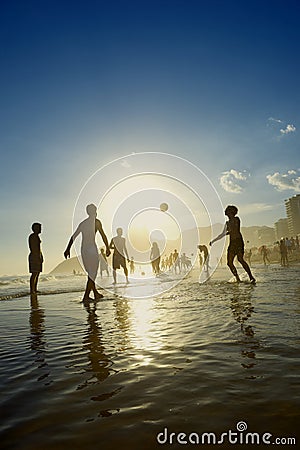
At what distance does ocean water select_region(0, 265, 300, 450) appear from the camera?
1.51 metres

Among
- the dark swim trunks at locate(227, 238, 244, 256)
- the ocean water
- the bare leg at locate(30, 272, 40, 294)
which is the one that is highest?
the dark swim trunks at locate(227, 238, 244, 256)

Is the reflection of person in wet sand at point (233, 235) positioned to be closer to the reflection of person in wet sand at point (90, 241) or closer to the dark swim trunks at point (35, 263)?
the reflection of person in wet sand at point (90, 241)

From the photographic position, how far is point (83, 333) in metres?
3.98

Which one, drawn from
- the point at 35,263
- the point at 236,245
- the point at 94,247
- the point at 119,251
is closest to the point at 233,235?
the point at 236,245

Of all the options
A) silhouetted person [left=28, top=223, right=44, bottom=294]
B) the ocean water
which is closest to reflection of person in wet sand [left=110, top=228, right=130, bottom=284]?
silhouetted person [left=28, top=223, right=44, bottom=294]

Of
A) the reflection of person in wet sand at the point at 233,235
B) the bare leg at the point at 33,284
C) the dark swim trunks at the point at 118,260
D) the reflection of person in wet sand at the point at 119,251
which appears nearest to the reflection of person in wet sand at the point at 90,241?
the bare leg at the point at 33,284

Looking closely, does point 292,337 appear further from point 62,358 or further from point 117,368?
point 62,358

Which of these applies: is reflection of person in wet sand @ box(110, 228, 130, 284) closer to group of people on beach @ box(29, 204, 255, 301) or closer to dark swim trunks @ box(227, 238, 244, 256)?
group of people on beach @ box(29, 204, 255, 301)

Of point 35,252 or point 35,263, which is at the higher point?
point 35,252

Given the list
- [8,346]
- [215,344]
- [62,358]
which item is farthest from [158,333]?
[8,346]

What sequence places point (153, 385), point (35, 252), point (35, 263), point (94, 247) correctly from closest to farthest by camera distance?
point (153, 385) → point (94, 247) → point (35, 263) → point (35, 252)

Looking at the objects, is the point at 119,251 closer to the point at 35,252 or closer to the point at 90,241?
the point at 35,252

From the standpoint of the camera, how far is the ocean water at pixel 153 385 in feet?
4.97

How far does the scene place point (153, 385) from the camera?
2125 millimetres
